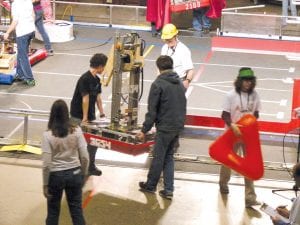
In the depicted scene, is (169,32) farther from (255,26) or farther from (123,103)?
(255,26)

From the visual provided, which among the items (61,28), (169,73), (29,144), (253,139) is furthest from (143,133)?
(61,28)

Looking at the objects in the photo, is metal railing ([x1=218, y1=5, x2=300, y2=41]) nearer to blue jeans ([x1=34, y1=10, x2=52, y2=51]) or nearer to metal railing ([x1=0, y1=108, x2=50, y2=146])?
Result: blue jeans ([x1=34, y1=10, x2=52, y2=51])

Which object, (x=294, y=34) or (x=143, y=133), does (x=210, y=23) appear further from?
(x=143, y=133)

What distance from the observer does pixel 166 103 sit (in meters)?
7.80

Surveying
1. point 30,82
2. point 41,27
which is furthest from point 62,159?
point 41,27

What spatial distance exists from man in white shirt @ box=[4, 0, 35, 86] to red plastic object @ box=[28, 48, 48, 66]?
143 centimetres

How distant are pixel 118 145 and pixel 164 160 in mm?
580

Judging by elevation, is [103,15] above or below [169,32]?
below

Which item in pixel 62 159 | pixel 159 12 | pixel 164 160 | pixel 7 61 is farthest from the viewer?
pixel 159 12

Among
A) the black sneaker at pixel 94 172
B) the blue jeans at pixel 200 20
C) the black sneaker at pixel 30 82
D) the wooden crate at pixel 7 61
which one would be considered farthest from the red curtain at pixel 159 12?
the black sneaker at pixel 94 172

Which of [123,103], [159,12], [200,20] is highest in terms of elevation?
[159,12]

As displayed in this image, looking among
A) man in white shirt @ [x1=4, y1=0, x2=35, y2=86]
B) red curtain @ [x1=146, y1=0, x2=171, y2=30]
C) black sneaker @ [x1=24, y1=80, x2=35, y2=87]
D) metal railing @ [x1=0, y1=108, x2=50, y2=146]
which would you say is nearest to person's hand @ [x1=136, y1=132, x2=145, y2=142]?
metal railing @ [x1=0, y1=108, x2=50, y2=146]

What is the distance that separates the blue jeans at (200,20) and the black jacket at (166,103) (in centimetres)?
957

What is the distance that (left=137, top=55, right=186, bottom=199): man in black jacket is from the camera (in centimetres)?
779
